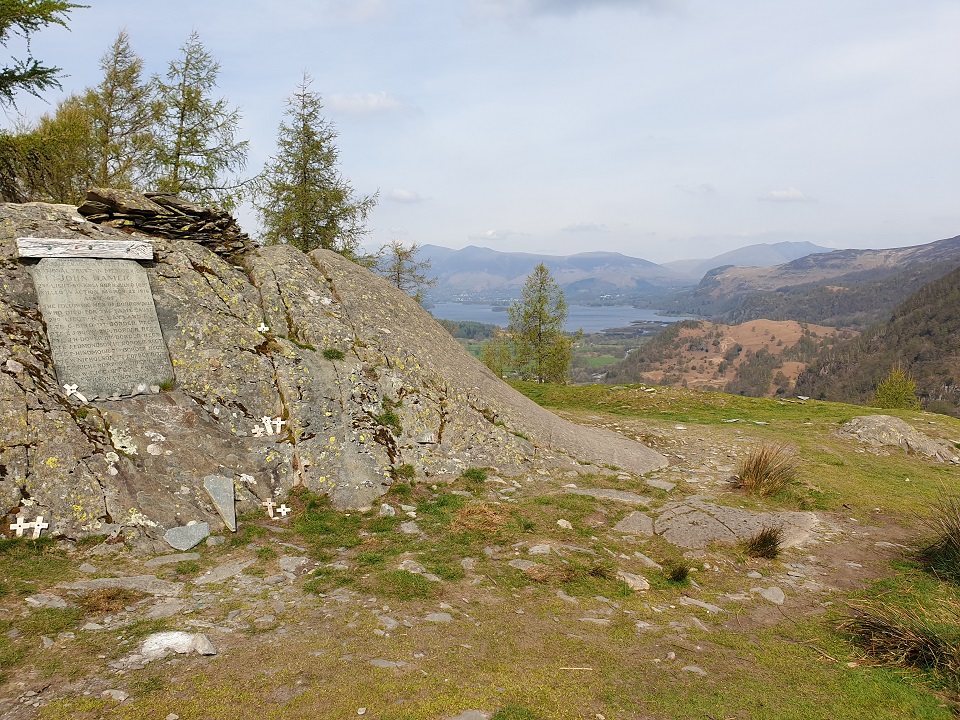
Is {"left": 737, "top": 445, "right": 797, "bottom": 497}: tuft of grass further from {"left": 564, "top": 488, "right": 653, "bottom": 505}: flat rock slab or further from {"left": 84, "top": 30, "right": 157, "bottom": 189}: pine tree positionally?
{"left": 84, "top": 30, "right": 157, "bottom": 189}: pine tree

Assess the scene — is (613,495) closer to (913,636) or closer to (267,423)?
(913,636)

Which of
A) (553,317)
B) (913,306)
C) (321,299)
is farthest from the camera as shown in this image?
(913,306)

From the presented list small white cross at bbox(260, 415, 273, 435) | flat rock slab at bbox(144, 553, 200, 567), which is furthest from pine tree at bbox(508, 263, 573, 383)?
flat rock slab at bbox(144, 553, 200, 567)

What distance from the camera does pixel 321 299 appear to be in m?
12.9

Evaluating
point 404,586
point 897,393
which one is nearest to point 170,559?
point 404,586

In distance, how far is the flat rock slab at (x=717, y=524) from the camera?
9.38m

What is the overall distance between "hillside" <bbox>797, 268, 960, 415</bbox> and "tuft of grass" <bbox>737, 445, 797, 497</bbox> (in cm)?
15266

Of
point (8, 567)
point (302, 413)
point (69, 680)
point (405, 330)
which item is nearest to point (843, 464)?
point (405, 330)

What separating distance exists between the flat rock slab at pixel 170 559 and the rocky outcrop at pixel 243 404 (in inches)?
23.4

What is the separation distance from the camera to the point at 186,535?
25.2 ft

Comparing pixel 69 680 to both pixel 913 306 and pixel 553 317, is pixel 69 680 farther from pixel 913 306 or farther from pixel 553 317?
pixel 913 306

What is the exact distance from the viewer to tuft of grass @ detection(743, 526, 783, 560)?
8.80 meters

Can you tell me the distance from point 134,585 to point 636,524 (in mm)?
8492

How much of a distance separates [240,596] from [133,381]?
16.9 feet
